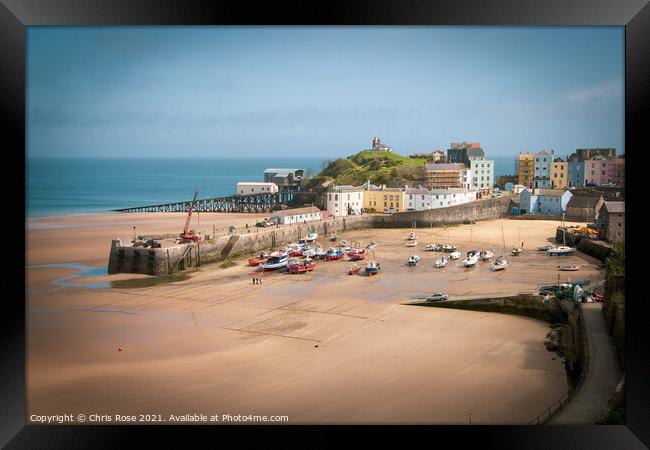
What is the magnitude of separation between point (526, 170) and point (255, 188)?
5.45m

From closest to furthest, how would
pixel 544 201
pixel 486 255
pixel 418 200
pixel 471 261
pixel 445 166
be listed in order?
pixel 471 261
pixel 486 255
pixel 544 201
pixel 418 200
pixel 445 166

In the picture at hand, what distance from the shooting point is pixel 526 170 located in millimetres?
→ 11883

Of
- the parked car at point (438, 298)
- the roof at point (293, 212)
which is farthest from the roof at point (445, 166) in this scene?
the parked car at point (438, 298)

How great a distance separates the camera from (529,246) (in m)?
9.41

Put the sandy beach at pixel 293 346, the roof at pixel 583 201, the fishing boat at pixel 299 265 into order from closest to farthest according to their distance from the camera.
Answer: the sandy beach at pixel 293 346 → the fishing boat at pixel 299 265 → the roof at pixel 583 201

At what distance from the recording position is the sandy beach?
4820mm

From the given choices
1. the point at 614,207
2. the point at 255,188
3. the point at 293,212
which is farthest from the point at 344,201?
the point at 614,207

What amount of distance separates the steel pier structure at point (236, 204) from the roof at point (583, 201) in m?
→ 5.76

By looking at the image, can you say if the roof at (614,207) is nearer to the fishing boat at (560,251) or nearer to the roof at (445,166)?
the fishing boat at (560,251)

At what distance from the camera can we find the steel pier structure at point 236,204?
12516 mm

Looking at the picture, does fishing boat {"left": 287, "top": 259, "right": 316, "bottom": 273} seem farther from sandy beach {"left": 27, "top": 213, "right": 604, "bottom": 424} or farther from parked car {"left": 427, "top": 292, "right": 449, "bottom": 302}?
parked car {"left": 427, "top": 292, "right": 449, "bottom": 302}

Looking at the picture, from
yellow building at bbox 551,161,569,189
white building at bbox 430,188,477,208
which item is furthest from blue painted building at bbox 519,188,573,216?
white building at bbox 430,188,477,208

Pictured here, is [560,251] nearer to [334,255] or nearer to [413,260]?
[413,260]

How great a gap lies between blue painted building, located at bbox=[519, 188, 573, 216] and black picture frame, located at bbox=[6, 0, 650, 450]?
6.11 metres
